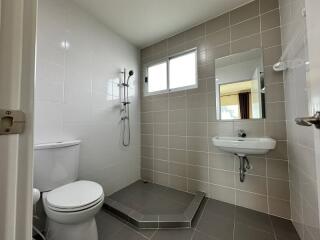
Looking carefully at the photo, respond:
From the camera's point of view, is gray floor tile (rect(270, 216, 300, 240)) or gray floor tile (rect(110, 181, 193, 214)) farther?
gray floor tile (rect(110, 181, 193, 214))

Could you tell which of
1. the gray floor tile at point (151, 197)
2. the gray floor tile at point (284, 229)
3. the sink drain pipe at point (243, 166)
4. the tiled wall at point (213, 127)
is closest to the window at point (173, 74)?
the tiled wall at point (213, 127)

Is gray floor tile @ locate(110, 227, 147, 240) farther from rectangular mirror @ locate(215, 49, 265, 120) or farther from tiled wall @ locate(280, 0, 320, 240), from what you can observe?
rectangular mirror @ locate(215, 49, 265, 120)

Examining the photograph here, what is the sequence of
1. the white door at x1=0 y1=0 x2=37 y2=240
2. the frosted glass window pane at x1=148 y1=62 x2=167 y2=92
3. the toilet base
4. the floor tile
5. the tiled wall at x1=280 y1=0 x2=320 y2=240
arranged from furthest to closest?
the frosted glass window pane at x1=148 y1=62 x2=167 y2=92 → the floor tile → the toilet base → the tiled wall at x1=280 y1=0 x2=320 y2=240 → the white door at x1=0 y1=0 x2=37 y2=240

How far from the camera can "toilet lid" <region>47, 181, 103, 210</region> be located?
3.29 ft

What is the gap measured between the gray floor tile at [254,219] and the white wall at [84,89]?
1481mm

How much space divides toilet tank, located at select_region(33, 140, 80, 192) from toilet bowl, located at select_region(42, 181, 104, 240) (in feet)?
0.51

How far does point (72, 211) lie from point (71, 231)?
0.73 feet

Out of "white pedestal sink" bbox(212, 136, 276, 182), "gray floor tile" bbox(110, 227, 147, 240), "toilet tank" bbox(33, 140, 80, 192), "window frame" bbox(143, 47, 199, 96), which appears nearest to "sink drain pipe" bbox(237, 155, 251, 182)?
"white pedestal sink" bbox(212, 136, 276, 182)

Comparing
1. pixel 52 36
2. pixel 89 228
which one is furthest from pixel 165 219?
pixel 52 36

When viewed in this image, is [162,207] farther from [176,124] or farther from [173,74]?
[173,74]

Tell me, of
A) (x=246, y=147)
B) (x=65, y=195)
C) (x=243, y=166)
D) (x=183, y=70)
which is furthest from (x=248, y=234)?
(x=183, y=70)

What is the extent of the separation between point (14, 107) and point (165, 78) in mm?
2161

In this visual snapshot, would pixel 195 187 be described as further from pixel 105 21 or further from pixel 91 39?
pixel 105 21

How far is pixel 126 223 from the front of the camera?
145cm
